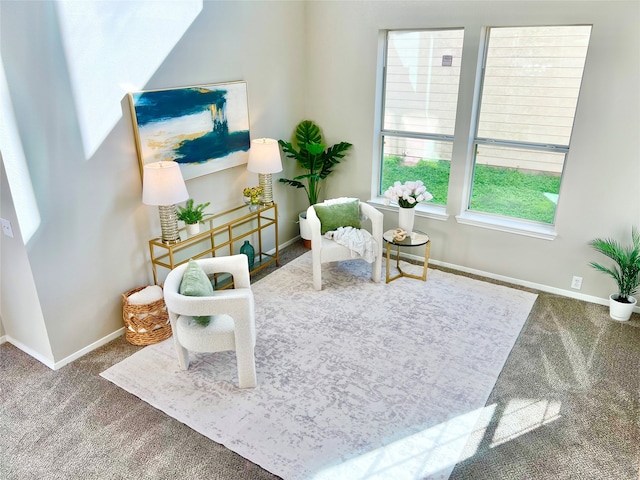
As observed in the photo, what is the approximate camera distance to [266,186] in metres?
4.55

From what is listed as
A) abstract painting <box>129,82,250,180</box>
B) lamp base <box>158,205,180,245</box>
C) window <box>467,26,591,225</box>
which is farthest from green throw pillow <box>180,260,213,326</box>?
window <box>467,26,591,225</box>

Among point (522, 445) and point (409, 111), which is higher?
point (409, 111)

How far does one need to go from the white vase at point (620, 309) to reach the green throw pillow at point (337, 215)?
90.6 inches

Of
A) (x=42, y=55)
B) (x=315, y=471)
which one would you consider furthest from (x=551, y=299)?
(x=42, y=55)

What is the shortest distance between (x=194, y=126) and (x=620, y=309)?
3.88m

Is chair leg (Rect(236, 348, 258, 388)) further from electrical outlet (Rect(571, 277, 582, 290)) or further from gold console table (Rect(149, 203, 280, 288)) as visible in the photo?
electrical outlet (Rect(571, 277, 582, 290))

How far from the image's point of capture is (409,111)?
4.72m

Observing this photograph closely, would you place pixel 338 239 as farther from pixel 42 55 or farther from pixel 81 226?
pixel 42 55

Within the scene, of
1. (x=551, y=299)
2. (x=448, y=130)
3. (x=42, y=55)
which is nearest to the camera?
(x=42, y=55)

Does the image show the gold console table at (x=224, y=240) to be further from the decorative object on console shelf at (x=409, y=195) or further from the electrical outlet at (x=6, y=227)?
the decorative object on console shelf at (x=409, y=195)

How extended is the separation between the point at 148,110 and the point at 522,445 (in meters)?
3.39

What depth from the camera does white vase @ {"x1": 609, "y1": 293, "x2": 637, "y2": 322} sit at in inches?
149

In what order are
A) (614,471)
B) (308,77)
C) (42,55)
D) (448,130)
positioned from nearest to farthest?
(614,471)
(42,55)
(448,130)
(308,77)

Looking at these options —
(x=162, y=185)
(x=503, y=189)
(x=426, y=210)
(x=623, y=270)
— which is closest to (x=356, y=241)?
(x=426, y=210)
